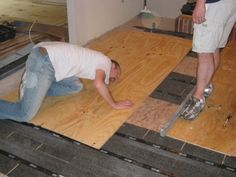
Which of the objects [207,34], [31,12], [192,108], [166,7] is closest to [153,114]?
[192,108]

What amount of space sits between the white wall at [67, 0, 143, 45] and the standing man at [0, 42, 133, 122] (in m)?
1.20

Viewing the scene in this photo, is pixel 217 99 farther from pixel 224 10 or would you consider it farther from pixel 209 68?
pixel 224 10

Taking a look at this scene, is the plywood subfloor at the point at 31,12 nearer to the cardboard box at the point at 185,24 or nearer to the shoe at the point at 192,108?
the cardboard box at the point at 185,24

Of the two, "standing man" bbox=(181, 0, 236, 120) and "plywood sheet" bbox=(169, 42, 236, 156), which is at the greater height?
"standing man" bbox=(181, 0, 236, 120)

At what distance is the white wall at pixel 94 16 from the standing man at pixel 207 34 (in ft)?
5.26

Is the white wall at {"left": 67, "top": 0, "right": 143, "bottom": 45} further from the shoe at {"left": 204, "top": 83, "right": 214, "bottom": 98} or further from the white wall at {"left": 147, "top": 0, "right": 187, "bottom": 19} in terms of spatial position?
the shoe at {"left": 204, "top": 83, "right": 214, "bottom": 98}

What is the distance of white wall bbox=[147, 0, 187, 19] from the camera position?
4.55 metres

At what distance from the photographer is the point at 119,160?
1.92 meters

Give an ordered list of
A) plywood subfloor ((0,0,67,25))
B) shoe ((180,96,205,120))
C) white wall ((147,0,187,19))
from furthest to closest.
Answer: white wall ((147,0,187,19)) → plywood subfloor ((0,0,67,25)) → shoe ((180,96,205,120))

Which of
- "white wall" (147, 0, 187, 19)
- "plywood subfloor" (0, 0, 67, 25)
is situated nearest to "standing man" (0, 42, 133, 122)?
"plywood subfloor" (0, 0, 67, 25)

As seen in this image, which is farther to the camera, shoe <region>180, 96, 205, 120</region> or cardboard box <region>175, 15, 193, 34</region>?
cardboard box <region>175, 15, 193, 34</region>

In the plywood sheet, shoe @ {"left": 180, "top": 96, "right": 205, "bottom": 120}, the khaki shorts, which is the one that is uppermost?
the khaki shorts

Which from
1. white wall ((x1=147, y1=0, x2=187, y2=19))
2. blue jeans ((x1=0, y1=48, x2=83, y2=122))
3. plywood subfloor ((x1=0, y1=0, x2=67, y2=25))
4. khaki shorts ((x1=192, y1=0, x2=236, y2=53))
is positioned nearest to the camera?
khaki shorts ((x1=192, y1=0, x2=236, y2=53))

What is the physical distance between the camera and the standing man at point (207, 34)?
2057 mm
